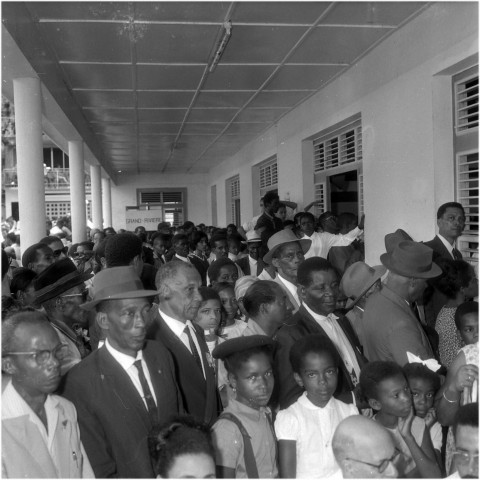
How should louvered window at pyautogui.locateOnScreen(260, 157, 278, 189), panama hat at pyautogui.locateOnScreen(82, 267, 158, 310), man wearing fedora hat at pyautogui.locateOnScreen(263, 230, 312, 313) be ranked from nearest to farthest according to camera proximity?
1. panama hat at pyautogui.locateOnScreen(82, 267, 158, 310)
2. man wearing fedora hat at pyautogui.locateOnScreen(263, 230, 312, 313)
3. louvered window at pyautogui.locateOnScreen(260, 157, 278, 189)

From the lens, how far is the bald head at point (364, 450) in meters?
1.99

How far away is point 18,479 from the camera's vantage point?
1.90 m

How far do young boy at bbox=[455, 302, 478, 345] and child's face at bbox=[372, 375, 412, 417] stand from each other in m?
0.71

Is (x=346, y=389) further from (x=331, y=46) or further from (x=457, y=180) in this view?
(x=331, y=46)

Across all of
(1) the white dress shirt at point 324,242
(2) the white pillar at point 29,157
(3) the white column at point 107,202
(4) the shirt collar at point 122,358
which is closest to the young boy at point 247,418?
(4) the shirt collar at point 122,358

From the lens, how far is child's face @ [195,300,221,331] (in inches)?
141

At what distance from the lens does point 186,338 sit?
2938 mm

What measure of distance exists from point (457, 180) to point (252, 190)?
801 centimetres

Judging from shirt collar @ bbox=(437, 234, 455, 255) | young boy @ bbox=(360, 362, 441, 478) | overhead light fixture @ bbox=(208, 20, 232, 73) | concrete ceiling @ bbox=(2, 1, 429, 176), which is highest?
concrete ceiling @ bbox=(2, 1, 429, 176)

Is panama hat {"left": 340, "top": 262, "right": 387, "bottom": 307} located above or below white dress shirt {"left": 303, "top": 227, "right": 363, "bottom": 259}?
below

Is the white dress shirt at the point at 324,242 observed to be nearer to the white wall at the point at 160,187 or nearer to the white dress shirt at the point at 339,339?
the white dress shirt at the point at 339,339

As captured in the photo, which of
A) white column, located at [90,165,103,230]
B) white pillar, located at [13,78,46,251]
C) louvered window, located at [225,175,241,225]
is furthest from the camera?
louvered window, located at [225,175,241,225]

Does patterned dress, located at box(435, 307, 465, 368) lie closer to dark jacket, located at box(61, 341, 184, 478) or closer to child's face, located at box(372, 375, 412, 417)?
child's face, located at box(372, 375, 412, 417)

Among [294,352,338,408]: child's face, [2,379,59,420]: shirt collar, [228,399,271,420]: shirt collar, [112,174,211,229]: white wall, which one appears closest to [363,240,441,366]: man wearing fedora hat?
[294,352,338,408]: child's face
